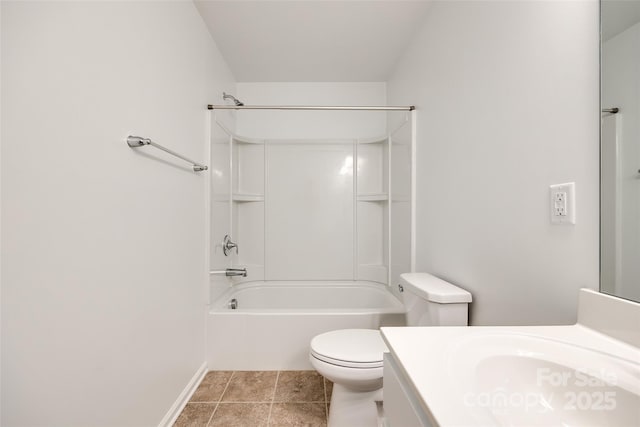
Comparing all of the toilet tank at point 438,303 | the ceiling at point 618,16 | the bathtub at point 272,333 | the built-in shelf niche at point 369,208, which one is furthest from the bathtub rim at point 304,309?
the ceiling at point 618,16

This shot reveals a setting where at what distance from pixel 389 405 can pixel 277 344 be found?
4.70ft

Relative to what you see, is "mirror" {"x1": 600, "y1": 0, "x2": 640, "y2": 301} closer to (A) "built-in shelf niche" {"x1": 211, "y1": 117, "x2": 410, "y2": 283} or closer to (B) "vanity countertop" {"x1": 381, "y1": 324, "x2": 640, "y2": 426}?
(B) "vanity countertop" {"x1": 381, "y1": 324, "x2": 640, "y2": 426}

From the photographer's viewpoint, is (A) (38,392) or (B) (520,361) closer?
(B) (520,361)

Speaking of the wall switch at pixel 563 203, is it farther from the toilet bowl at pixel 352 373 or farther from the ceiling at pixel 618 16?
the toilet bowl at pixel 352 373

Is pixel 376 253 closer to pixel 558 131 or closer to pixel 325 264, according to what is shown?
pixel 325 264

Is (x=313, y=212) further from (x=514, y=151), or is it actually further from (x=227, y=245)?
(x=514, y=151)

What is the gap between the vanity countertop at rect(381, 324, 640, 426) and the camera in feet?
1.65

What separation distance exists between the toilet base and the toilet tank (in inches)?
16.4

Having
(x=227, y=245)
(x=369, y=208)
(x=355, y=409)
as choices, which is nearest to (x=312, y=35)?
(x=369, y=208)

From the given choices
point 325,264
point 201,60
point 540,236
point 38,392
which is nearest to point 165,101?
point 201,60

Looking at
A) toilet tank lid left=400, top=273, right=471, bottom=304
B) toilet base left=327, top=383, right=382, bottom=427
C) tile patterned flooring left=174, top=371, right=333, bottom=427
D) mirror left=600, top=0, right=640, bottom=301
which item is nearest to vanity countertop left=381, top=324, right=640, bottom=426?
mirror left=600, top=0, right=640, bottom=301

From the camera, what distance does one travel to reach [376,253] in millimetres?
2828

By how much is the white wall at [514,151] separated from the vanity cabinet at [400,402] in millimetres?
577

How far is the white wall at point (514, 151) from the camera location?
2.60ft
